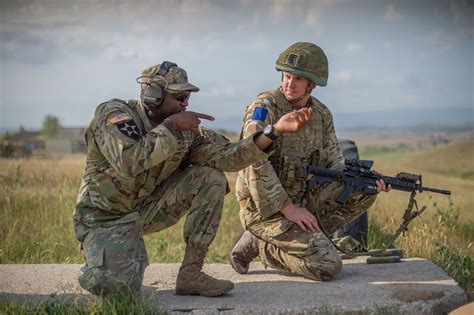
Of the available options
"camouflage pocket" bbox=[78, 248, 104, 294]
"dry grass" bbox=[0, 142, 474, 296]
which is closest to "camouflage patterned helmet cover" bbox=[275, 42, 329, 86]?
"dry grass" bbox=[0, 142, 474, 296]

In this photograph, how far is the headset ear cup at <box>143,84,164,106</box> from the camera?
5078 millimetres

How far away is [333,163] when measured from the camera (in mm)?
6285

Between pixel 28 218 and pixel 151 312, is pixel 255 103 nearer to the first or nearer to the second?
pixel 151 312

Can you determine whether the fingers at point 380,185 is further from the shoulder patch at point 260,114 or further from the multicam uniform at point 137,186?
the multicam uniform at point 137,186

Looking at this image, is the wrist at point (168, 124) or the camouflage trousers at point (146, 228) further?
the camouflage trousers at point (146, 228)

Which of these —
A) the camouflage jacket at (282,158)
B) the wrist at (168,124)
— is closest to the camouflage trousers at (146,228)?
the wrist at (168,124)

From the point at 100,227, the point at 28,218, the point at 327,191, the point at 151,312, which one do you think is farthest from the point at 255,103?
the point at 28,218

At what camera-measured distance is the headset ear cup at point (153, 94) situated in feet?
16.7

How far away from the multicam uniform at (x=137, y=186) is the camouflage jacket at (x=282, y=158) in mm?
518

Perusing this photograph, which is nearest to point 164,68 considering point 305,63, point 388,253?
point 305,63

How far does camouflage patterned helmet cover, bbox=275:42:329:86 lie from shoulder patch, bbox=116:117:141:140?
1.66 meters

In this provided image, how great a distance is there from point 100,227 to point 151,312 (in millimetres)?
811

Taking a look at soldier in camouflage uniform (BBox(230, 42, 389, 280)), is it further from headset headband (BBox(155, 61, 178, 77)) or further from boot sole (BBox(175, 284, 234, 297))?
headset headband (BBox(155, 61, 178, 77))

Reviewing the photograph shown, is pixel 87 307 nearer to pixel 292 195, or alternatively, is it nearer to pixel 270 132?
pixel 270 132
